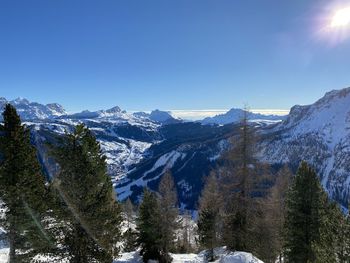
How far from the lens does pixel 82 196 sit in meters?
23.1

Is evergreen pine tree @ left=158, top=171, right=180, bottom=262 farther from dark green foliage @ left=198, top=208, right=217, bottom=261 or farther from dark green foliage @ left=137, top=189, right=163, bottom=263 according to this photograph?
dark green foliage @ left=198, top=208, right=217, bottom=261

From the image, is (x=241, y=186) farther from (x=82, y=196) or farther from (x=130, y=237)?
(x=130, y=237)

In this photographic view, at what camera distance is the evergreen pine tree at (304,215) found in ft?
102

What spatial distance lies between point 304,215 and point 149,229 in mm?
15612

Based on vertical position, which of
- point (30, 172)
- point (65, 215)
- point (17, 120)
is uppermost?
point (17, 120)

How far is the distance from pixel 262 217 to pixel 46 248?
18.1 metres

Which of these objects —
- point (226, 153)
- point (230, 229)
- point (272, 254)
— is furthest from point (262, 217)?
point (272, 254)

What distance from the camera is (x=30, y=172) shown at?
89.0ft

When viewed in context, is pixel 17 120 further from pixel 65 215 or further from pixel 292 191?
pixel 292 191

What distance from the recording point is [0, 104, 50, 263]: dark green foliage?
26.1 m

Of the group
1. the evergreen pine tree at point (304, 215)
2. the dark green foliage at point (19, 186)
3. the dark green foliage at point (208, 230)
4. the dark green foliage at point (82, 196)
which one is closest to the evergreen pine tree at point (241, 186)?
the evergreen pine tree at point (304, 215)

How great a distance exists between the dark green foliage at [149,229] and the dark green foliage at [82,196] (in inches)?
599

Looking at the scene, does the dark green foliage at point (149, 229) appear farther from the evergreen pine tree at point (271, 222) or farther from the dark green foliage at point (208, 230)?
the evergreen pine tree at point (271, 222)

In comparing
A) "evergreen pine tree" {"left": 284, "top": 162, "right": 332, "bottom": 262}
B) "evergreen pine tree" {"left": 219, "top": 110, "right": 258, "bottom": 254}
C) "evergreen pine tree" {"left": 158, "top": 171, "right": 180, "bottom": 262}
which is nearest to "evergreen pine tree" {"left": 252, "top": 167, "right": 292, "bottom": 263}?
"evergreen pine tree" {"left": 219, "top": 110, "right": 258, "bottom": 254}
